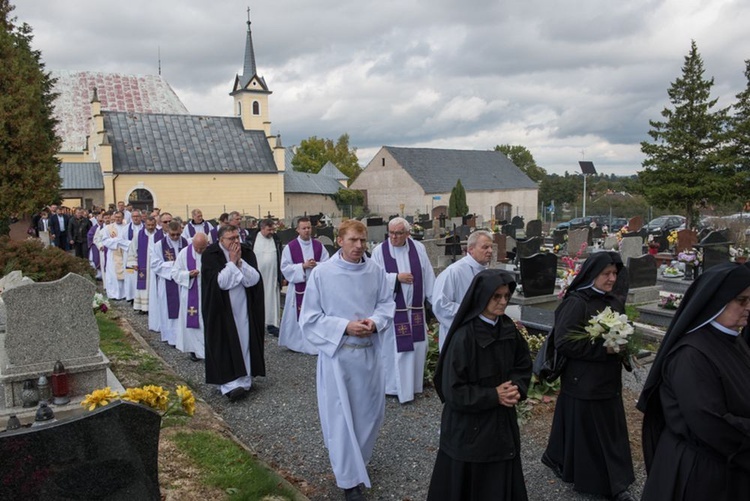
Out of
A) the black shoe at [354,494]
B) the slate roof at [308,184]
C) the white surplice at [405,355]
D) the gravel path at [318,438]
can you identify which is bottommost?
the gravel path at [318,438]

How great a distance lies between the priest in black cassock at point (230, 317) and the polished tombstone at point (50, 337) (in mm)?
1225

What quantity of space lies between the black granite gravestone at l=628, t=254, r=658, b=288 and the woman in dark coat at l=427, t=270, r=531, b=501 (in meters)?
8.03

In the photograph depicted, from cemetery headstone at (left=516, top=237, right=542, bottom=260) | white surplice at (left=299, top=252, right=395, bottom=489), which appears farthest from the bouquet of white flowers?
cemetery headstone at (left=516, top=237, right=542, bottom=260)

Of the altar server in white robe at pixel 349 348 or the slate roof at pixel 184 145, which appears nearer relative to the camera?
the altar server in white robe at pixel 349 348

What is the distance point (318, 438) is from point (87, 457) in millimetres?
3520

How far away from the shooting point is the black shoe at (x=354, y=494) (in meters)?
4.79

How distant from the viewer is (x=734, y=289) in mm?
3025

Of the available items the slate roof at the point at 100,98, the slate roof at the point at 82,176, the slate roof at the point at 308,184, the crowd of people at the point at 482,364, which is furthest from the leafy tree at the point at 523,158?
the crowd of people at the point at 482,364

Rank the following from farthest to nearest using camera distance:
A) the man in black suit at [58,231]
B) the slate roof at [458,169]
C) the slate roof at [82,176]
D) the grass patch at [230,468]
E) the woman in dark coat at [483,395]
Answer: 1. the slate roof at [458,169]
2. the slate roof at [82,176]
3. the man in black suit at [58,231]
4. the grass patch at [230,468]
5. the woman in dark coat at [483,395]

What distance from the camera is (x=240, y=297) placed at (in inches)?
291

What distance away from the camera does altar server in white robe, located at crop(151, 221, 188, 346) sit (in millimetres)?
10297

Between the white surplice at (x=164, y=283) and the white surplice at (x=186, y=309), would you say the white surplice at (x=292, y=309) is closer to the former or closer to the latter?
the white surplice at (x=186, y=309)

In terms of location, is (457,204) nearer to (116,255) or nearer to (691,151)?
(691,151)

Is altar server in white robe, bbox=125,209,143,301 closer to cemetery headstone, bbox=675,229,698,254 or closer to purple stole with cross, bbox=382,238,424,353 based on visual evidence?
purple stole with cross, bbox=382,238,424,353
